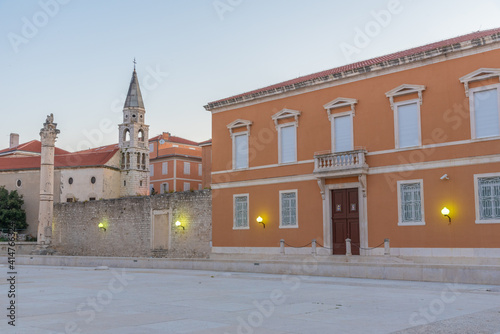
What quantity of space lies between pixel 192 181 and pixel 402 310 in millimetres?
59744

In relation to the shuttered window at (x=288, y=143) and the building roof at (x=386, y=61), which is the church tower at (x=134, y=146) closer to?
the building roof at (x=386, y=61)

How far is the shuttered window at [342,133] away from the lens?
24828 millimetres

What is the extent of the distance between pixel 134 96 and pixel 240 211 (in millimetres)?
38951

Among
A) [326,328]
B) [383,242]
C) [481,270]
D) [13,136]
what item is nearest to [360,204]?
[383,242]

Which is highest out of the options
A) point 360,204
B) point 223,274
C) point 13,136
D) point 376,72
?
point 13,136

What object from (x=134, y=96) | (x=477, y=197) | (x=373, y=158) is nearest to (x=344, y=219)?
(x=373, y=158)

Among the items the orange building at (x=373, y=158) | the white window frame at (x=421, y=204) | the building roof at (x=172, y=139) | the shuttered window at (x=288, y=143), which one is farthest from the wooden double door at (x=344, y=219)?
the building roof at (x=172, y=139)

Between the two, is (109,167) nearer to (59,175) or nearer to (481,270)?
(59,175)

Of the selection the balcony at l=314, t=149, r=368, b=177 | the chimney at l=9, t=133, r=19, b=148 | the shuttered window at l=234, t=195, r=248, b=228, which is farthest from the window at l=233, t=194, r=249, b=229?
the chimney at l=9, t=133, r=19, b=148

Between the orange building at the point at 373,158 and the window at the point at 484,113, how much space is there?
4 cm

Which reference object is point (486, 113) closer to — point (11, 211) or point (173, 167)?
point (11, 211)

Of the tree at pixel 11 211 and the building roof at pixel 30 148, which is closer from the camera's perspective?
the tree at pixel 11 211

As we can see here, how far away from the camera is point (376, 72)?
23.9m

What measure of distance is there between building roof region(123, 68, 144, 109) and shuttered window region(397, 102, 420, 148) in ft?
147
